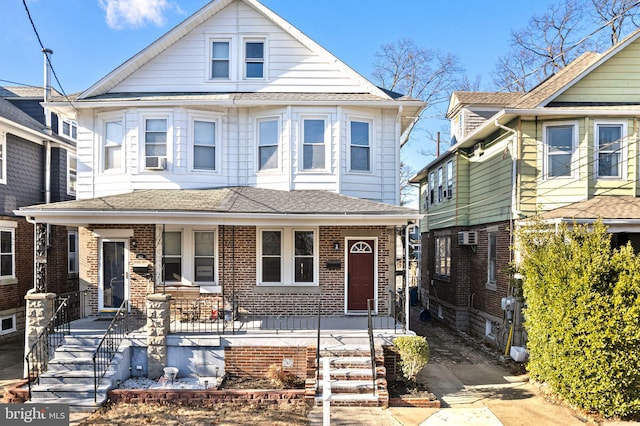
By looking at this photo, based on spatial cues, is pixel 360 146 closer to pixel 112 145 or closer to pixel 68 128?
pixel 112 145

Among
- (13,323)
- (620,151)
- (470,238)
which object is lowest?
(13,323)

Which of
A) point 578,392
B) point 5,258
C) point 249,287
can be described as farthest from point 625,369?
point 5,258

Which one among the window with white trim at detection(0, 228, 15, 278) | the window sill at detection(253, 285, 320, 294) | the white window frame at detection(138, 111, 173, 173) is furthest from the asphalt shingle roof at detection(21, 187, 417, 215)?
the window with white trim at detection(0, 228, 15, 278)

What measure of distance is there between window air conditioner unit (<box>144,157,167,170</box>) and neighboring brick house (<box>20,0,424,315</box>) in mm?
34

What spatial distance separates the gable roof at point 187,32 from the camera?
11.9 meters

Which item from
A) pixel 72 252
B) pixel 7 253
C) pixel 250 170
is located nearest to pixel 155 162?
pixel 250 170

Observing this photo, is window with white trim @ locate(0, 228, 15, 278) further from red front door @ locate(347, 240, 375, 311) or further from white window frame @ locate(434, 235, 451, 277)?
white window frame @ locate(434, 235, 451, 277)

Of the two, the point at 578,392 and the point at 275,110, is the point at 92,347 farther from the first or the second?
the point at 578,392

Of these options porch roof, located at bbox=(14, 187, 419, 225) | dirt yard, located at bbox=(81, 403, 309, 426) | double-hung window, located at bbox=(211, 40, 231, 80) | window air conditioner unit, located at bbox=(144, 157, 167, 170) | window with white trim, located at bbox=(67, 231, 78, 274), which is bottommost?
dirt yard, located at bbox=(81, 403, 309, 426)

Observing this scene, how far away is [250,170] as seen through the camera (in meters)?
11.7

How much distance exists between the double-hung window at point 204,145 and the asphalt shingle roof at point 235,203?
0.82m

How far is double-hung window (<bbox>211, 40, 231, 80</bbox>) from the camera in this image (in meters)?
12.2

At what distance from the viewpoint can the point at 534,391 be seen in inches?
335

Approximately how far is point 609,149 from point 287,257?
9367 millimetres
